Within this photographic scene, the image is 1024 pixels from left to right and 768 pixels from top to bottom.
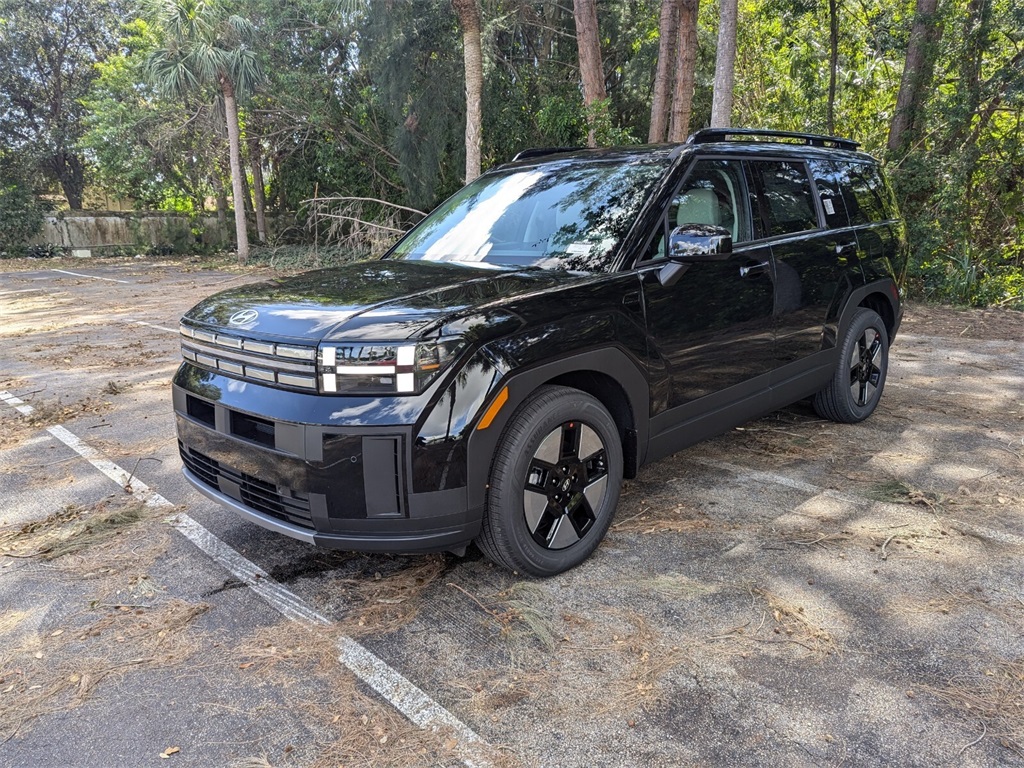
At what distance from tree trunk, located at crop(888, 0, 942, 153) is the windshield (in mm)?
10674

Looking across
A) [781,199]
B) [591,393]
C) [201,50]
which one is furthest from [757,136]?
[201,50]

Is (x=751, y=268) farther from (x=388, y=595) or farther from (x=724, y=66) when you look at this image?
(x=724, y=66)

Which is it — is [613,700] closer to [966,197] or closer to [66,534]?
[66,534]

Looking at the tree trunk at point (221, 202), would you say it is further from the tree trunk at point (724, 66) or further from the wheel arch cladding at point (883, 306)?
the wheel arch cladding at point (883, 306)

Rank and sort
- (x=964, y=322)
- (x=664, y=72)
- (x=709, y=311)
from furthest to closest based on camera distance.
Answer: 1. (x=664, y=72)
2. (x=964, y=322)
3. (x=709, y=311)

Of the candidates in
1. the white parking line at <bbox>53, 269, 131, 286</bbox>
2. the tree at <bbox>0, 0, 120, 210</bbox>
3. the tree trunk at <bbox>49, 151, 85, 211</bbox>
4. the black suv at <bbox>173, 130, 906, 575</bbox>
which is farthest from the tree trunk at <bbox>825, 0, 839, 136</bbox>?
the tree trunk at <bbox>49, 151, 85, 211</bbox>

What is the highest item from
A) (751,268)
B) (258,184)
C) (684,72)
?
(684,72)

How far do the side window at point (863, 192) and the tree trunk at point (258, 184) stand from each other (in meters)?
23.6

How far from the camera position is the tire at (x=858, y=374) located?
4988 millimetres

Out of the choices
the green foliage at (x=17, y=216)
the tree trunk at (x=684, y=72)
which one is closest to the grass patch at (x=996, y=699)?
the tree trunk at (x=684, y=72)

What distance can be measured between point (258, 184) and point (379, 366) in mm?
26282

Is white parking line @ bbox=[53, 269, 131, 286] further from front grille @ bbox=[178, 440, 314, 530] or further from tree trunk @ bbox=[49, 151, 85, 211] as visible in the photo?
front grille @ bbox=[178, 440, 314, 530]

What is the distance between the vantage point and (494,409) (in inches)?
109

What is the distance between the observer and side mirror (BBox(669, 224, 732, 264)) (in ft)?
10.8
